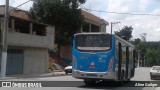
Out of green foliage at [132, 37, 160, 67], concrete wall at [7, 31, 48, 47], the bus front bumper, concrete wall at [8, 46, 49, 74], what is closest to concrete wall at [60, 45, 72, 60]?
concrete wall at [8, 46, 49, 74]

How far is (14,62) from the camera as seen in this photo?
135 ft

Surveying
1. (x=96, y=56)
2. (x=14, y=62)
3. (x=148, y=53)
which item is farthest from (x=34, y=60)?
(x=148, y=53)

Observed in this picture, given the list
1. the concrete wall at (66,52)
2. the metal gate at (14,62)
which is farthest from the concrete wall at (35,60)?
the concrete wall at (66,52)

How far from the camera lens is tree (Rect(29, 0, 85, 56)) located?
184 ft

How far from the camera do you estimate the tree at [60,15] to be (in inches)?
2205

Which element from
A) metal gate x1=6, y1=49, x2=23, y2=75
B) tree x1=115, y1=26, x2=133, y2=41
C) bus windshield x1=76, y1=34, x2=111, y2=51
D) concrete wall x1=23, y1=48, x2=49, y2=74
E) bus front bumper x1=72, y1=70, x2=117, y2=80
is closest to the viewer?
bus front bumper x1=72, y1=70, x2=117, y2=80

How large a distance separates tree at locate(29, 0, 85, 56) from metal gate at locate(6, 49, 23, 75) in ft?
49.5

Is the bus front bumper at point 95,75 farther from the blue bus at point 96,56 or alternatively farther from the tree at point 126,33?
the tree at point 126,33

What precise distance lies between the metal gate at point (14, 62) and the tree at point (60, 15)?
594 inches

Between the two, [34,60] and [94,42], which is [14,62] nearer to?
[34,60]

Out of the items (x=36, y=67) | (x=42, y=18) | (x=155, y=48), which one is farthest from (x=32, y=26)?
(x=155, y=48)

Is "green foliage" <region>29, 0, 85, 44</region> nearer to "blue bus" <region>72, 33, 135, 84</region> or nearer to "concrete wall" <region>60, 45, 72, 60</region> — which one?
"concrete wall" <region>60, 45, 72, 60</region>

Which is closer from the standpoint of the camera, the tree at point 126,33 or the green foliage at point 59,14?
the green foliage at point 59,14

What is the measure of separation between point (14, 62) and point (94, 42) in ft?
71.6
